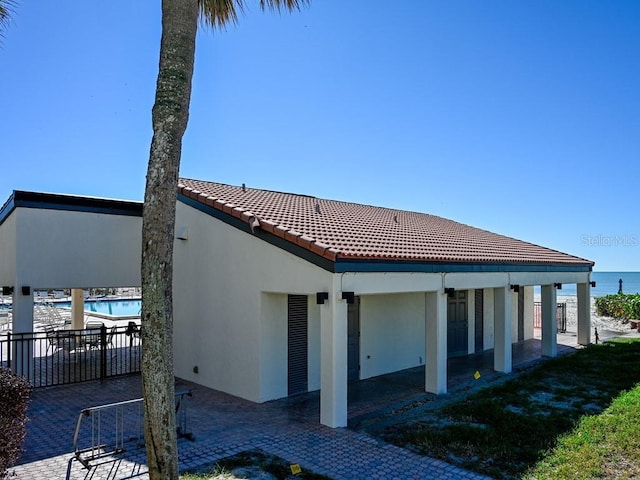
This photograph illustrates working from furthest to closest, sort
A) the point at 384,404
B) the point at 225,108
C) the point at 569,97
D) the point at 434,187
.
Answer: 1. the point at 434,187
2. the point at 569,97
3. the point at 225,108
4. the point at 384,404

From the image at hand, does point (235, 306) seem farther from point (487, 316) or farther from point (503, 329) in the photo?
point (487, 316)

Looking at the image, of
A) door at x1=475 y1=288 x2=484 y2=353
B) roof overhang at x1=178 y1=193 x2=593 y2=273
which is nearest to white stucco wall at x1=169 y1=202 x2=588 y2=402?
roof overhang at x1=178 y1=193 x2=593 y2=273

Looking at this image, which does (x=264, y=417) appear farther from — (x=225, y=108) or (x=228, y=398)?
(x=225, y=108)

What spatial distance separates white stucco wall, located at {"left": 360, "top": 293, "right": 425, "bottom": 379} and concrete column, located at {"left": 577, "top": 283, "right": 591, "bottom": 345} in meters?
8.31

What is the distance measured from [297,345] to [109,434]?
477cm

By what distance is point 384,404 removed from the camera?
10859 mm

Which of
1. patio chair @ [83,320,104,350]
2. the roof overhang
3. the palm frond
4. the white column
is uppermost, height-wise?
the palm frond

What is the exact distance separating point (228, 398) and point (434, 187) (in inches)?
680

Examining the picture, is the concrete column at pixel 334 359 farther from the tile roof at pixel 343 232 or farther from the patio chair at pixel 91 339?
the patio chair at pixel 91 339

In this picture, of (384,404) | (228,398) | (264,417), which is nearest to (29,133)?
(228,398)

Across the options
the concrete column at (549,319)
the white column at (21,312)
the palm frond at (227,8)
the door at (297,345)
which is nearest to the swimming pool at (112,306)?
the white column at (21,312)

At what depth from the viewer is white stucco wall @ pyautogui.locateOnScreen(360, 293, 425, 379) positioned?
1358cm

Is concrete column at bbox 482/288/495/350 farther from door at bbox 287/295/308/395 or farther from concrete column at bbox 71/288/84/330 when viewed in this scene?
concrete column at bbox 71/288/84/330

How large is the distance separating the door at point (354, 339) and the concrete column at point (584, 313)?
37.8 feet
